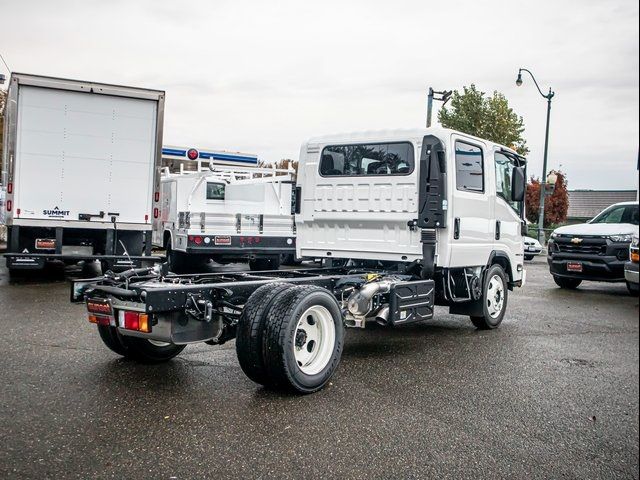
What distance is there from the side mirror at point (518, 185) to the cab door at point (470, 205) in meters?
0.44

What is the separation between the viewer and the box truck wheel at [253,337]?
512 centimetres

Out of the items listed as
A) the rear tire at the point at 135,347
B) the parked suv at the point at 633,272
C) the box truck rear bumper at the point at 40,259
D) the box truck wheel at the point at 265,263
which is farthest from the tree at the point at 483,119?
the parked suv at the point at 633,272

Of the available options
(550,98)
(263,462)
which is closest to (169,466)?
(263,462)

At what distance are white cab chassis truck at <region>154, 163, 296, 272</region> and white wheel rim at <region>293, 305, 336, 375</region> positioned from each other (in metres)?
8.33

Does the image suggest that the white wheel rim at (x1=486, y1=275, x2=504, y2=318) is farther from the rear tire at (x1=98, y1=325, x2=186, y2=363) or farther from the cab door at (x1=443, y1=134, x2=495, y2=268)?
the rear tire at (x1=98, y1=325, x2=186, y2=363)

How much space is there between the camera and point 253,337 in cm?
512

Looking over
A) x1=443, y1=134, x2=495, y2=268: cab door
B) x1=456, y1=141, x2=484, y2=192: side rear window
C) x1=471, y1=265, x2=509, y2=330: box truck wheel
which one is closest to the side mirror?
x1=443, y1=134, x2=495, y2=268: cab door

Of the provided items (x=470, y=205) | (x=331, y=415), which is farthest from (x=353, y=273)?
(x=331, y=415)

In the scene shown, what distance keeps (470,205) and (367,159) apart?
4.36 ft

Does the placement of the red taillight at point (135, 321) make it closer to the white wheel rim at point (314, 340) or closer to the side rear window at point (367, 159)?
the white wheel rim at point (314, 340)

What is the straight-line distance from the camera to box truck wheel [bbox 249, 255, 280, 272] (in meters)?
15.1

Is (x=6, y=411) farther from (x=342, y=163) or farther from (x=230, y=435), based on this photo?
(x=342, y=163)

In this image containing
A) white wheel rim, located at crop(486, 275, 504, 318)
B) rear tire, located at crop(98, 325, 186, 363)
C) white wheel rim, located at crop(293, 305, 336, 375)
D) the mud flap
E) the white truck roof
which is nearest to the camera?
white wheel rim, located at crop(293, 305, 336, 375)

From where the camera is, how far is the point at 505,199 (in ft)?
28.6
